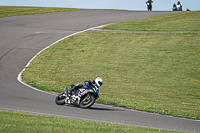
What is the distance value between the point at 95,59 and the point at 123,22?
1579 cm

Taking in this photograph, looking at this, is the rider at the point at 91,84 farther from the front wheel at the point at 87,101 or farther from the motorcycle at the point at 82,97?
the front wheel at the point at 87,101

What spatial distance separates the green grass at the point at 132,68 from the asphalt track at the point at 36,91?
1169 millimetres

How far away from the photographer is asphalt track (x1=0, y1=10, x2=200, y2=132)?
1134 cm

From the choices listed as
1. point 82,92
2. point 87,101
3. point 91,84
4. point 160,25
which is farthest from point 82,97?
point 160,25

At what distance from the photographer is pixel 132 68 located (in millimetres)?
22438

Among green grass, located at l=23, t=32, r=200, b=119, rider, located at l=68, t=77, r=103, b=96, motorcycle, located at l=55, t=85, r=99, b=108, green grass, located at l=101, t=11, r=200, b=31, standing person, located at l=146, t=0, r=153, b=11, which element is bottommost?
green grass, located at l=23, t=32, r=200, b=119

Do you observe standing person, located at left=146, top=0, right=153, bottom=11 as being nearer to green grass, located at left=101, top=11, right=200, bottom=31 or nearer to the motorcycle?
green grass, located at left=101, top=11, right=200, bottom=31

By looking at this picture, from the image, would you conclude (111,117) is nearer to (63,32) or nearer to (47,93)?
(47,93)

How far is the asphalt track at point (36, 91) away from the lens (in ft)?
37.2

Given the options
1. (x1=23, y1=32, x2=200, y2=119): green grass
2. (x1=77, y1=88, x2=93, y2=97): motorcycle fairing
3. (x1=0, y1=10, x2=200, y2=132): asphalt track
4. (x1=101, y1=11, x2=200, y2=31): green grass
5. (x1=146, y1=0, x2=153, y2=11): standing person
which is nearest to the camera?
(x1=0, y1=10, x2=200, y2=132): asphalt track

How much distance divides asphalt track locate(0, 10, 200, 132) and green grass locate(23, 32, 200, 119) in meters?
1.17

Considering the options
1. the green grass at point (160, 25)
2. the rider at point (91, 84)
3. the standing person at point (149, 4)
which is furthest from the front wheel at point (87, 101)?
the standing person at point (149, 4)

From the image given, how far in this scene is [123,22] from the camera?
39156 mm

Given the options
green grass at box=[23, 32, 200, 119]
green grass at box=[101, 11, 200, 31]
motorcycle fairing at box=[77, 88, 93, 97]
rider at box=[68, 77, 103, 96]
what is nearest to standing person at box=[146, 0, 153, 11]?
green grass at box=[101, 11, 200, 31]
